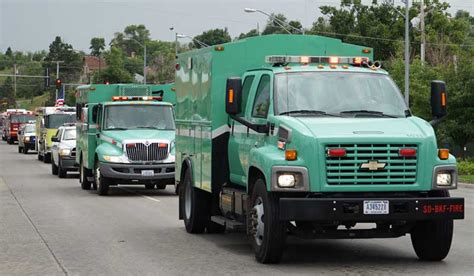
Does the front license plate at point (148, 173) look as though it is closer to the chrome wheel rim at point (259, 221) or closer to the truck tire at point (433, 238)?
the chrome wheel rim at point (259, 221)

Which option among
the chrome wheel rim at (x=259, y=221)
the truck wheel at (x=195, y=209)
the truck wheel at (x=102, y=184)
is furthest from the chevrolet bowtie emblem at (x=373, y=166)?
the truck wheel at (x=102, y=184)

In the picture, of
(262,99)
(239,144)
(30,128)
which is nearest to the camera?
(262,99)

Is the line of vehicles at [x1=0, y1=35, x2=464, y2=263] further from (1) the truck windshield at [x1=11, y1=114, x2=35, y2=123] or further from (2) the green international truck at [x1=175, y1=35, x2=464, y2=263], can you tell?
(1) the truck windshield at [x1=11, y1=114, x2=35, y2=123]

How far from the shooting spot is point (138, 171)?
24.8 metres

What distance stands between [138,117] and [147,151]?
1.56 metres

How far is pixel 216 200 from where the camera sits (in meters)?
15.2

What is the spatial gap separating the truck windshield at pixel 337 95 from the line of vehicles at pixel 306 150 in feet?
0.05

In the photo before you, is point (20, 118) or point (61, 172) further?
point (20, 118)

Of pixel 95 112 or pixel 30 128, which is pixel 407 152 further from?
pixel 30 128

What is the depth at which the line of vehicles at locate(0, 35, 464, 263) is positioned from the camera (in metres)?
11.3

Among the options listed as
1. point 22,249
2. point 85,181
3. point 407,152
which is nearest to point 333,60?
point 407,152

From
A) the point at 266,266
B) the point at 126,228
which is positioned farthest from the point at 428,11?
the point at 266,266

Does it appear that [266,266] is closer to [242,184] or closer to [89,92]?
[242,184]

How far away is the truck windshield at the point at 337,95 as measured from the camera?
12.3 meters
